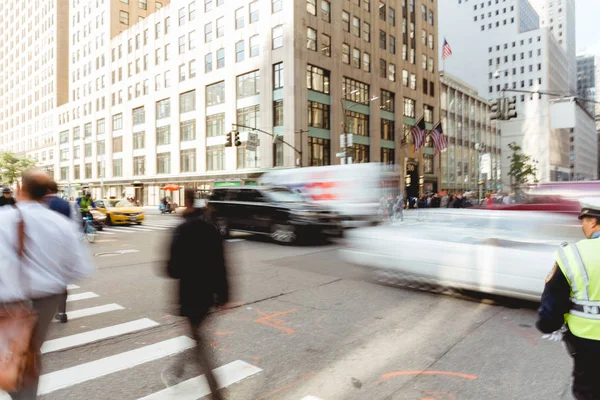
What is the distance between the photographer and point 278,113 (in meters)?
36.4

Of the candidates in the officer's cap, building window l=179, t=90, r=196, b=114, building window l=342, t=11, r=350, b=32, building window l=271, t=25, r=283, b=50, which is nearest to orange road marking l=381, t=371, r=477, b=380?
the officer's cap

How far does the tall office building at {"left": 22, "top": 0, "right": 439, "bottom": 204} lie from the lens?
36.6 meters

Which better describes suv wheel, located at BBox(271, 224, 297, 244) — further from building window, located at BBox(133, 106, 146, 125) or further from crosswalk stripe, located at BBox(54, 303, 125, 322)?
building window, located at BBox(133, 106, 146, 125)

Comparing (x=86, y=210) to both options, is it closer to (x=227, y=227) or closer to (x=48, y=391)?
(x=227, y=227)

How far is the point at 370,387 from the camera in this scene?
353 centimetres

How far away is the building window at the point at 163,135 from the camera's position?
46.9 m

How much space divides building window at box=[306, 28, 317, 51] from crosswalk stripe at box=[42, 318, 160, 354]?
3518cm

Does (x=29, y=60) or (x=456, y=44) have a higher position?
(x=456, y=44)

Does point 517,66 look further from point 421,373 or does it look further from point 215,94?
point 421,373

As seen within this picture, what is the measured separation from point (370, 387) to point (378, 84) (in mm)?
44720

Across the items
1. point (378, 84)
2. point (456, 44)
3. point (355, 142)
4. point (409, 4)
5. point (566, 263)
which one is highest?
point (456, 44)

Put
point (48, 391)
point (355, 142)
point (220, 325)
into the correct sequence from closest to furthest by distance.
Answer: point (48, 391) → point (220, 325) → point (355, 142)

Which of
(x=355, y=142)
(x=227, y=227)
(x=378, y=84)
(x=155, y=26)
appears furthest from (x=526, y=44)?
(x=227, y=227)

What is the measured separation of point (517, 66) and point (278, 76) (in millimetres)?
98681
